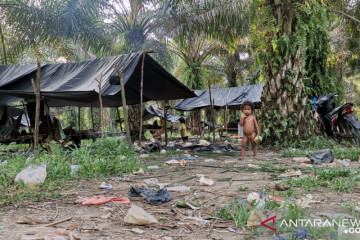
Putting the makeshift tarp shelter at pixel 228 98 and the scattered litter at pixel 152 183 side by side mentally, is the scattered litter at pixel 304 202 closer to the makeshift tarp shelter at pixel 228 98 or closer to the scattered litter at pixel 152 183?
the scattered litter at pixel 152 183

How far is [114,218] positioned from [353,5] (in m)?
9.37

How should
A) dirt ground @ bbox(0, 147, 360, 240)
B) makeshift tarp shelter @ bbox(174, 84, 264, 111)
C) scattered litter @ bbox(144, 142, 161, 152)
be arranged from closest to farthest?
dirt ground @ bbox(0, 147, 360, 240) → scattered litter @ bbox(144, 142, 161, 152) → makeshift tarp shelter @ bbox(174, 84, 264, 111)

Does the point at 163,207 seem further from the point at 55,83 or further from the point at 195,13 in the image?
the point at 195,13

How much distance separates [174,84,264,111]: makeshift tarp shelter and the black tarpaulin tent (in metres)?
4.26

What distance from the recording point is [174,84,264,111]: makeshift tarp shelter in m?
12.1

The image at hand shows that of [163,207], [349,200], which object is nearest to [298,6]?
[349,200]

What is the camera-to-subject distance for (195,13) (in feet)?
34.0

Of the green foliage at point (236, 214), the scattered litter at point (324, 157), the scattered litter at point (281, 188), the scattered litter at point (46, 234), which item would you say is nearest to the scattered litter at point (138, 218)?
the scattered litter at point (46, 234)

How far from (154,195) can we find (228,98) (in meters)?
10.4

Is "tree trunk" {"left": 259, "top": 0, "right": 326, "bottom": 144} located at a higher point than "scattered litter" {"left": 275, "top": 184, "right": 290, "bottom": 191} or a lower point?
higher

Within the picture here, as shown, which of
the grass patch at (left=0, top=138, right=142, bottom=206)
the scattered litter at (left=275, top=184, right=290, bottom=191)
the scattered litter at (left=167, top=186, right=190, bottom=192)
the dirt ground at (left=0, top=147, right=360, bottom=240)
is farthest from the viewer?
the scattered litter at (left=167, top=186, right=190, bottom=192)

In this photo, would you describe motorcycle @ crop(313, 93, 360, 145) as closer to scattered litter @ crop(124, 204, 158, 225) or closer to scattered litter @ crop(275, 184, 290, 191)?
scattered litter @ crop(275, 184, 290, 191)

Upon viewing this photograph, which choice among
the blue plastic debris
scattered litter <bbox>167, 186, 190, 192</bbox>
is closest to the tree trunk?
scattered litter <bbox>167, 186, 190, 192</bbox>

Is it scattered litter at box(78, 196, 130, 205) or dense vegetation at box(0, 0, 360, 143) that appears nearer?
scattered litter at box(78, 196, 130, 205)
